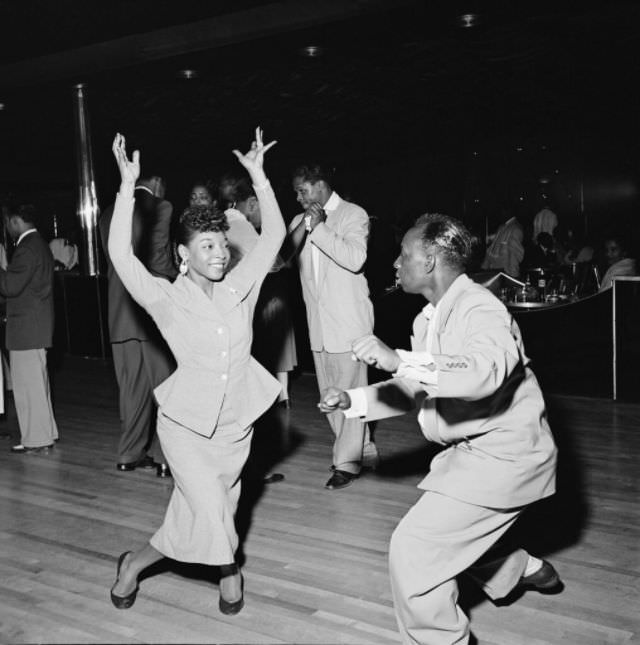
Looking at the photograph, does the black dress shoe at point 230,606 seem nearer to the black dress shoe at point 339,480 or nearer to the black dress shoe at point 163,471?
the black dress shoe at point 339,480

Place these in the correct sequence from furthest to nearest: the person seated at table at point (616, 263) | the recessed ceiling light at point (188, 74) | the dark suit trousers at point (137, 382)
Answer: the recessed ceiling light at point (188, 74), the person seated at table at point (616, 263), the dark suit trousers at point (137, 382)

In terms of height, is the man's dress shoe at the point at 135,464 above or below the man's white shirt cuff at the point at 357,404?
below

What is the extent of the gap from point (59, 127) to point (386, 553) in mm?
12851

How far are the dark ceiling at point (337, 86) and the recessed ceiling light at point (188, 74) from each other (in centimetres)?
11

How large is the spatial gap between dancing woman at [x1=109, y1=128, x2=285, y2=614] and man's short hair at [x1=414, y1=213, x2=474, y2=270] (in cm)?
91

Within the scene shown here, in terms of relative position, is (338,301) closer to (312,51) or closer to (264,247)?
(264,247)

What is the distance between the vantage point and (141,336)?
16.9 feet

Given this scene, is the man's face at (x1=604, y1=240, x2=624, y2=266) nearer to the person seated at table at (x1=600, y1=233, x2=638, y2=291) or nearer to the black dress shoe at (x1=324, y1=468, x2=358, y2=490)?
the person seated at table at (x1=600, y1=233, x2=638, y2=291)

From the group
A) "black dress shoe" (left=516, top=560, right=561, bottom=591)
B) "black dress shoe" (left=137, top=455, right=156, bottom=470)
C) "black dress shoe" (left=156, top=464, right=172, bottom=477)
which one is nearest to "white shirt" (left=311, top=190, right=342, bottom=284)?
"black dress shoe" (left=156, top=464, right=172, bottom=477)

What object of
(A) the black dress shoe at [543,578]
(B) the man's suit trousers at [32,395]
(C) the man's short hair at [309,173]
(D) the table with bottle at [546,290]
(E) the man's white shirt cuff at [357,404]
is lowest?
(A) the black dress shoe at [543,578]

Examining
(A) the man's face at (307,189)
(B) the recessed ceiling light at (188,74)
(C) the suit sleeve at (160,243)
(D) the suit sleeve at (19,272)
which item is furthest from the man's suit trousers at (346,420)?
(B) the recessed ceiling light at (188,74)

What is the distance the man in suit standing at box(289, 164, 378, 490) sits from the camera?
4699mm

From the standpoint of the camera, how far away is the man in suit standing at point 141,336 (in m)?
4.99

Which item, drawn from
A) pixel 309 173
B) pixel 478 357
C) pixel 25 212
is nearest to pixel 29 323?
pixel 25 212
